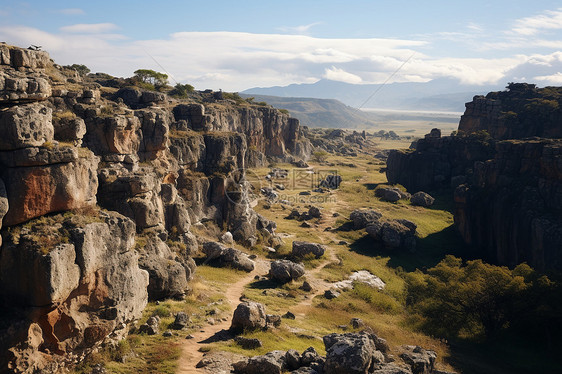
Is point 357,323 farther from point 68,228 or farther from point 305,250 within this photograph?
point 68,228

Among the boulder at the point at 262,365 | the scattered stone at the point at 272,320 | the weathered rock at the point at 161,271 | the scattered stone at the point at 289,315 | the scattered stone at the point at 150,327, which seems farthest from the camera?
the scattered stone at the point at 289,315

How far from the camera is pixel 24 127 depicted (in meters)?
18.6

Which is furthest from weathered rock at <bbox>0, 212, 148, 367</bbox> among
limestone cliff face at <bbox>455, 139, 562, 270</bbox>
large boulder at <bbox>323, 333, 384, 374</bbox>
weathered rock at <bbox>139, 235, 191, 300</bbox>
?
limestone cliff face at <bbox>455, 139, 562, 270</bbox>

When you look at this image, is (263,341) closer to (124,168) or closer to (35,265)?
(35,265)

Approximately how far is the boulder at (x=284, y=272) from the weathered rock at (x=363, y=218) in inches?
912

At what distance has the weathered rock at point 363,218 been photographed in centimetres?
6181

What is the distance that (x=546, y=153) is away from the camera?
48.6 m

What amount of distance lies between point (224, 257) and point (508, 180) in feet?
120

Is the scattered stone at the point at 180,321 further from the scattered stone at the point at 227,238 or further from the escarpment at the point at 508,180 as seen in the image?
the escarpment at the point at 508,180

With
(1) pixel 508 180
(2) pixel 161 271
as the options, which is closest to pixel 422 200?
(1) pixel 508 180

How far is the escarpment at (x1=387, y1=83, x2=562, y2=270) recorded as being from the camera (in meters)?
45.8

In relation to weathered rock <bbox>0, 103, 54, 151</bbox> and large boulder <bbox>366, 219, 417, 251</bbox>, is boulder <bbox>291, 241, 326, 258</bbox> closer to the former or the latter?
large boulder <bbox>366, 219, 417, 251</bbox>

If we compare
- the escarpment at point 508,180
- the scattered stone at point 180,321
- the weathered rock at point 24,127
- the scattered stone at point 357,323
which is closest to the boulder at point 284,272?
the scattered stone at point 357,323

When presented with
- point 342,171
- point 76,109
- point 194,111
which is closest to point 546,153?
point 194,111
